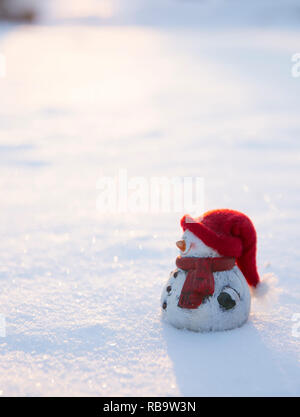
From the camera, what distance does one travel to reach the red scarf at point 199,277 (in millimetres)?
2527

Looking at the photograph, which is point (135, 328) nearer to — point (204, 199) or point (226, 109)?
point (204, 199)

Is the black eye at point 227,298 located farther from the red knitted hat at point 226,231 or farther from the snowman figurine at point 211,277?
the red knitted hat at point 226,231

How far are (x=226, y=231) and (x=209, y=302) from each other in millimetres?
376

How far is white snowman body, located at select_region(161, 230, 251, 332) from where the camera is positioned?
99.7 inches

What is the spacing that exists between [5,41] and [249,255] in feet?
59.0

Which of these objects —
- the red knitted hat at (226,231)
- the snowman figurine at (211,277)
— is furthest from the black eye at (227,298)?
the red knitted hat at (226,231)

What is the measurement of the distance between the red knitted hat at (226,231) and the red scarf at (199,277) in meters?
0.06

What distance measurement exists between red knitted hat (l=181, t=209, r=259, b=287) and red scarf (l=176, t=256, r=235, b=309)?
0.06 m

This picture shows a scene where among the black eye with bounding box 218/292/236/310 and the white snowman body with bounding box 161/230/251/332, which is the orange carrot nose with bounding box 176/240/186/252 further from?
the black eye with bounding box 218/292/236/310

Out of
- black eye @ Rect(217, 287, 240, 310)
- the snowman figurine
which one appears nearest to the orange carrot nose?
the snowman figurine

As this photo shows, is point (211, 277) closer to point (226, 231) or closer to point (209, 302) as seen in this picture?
point (209, 302)

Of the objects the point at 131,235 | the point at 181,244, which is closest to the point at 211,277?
the point at 181,244

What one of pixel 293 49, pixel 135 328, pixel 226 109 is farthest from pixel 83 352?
pixel 293 49
